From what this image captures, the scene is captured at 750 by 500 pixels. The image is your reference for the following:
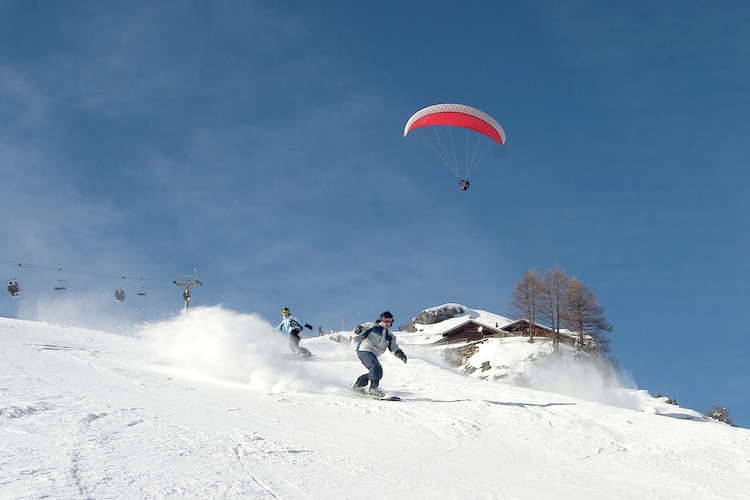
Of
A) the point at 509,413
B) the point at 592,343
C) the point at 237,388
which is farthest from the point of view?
the point at 592,343

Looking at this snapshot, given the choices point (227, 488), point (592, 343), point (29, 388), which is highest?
point (592, 343)

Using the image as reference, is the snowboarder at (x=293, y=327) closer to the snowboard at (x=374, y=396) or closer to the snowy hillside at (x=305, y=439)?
the snowy hillside at (x=305, y=439)

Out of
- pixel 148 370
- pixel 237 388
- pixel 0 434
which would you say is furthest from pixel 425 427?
pixel 148 370

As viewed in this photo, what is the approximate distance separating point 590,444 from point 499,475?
8.60ft

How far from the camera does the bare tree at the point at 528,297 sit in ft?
162

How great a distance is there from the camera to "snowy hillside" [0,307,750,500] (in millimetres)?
4684

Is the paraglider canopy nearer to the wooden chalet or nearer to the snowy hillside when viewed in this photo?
the snowy hillside

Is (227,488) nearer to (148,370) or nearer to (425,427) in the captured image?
(425,427)

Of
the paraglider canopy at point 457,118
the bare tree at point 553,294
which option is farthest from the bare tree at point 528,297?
the paraglider canopy at point 457,118

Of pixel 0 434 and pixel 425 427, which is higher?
pixel 425 427

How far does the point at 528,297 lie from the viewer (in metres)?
51.1

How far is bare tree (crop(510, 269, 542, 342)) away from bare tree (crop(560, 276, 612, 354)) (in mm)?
3795

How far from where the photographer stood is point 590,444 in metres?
7.96

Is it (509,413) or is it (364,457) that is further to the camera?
(509,413)
